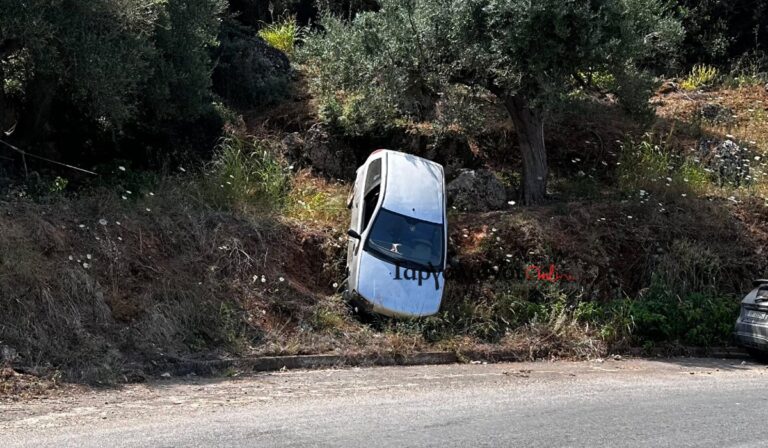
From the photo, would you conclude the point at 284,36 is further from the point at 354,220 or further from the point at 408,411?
the point at 408,411

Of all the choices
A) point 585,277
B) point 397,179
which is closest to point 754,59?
point 585,277

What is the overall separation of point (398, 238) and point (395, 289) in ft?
2.96

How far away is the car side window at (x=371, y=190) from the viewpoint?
43.3 feet

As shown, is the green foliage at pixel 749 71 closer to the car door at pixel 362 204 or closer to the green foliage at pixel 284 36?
the green foliage at pixel 284 36

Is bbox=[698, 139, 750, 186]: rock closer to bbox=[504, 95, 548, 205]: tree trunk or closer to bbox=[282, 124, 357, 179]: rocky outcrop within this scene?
bbox=[504, 95, 548, 205]: tree trunk

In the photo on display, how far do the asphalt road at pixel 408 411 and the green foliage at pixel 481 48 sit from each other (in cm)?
557

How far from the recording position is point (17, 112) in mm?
14906

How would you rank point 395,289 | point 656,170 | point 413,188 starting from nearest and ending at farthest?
point 395,289 → point 413,188 → point 656,170

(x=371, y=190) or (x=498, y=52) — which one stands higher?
(x=498, y=52)

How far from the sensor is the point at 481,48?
14.1 metres

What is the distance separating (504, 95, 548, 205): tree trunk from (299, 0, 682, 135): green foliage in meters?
0.64

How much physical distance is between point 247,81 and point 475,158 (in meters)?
5.96

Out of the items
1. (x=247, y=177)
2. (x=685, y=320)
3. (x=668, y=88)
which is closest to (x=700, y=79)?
(x=668, y=88)

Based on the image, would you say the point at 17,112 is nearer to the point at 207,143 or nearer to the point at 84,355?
the point at 207,143
